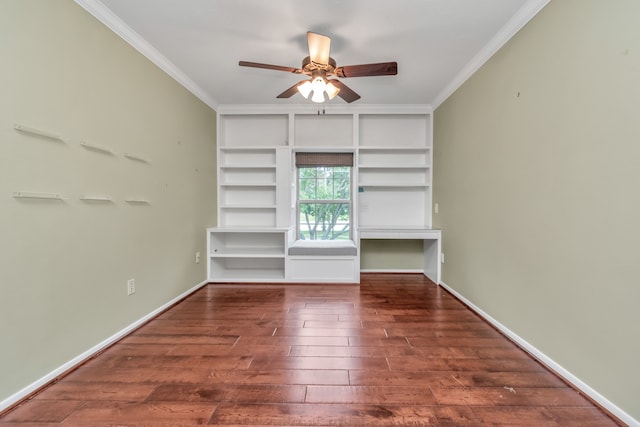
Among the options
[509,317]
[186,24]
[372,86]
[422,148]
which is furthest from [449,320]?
[186,24]

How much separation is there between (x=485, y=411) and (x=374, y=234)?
7.21 feet

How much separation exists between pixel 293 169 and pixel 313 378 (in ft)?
9.20

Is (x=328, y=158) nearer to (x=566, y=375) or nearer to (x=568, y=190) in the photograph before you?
(x=568, y=190)

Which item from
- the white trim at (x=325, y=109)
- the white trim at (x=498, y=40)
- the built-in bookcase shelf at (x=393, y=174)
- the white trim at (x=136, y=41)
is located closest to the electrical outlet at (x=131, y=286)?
the white trim at (x=136, y=41)

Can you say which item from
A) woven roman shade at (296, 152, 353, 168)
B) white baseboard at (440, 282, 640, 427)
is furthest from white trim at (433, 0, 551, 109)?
white baseboard at (440, 282, 640, 427)

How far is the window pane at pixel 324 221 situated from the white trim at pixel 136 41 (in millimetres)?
2094

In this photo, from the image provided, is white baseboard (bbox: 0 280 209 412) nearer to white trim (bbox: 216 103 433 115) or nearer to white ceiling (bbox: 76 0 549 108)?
white ceiling (bbox: 76 0 549 108)

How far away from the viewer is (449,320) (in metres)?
2.37

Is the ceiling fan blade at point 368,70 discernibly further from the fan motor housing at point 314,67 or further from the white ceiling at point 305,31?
the white ceiling at point 305,31

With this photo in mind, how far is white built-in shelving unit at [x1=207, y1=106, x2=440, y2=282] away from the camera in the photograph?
371 centimetres

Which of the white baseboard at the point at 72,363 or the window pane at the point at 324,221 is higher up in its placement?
the window pane at the point at 324,221

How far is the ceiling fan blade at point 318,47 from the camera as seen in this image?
1859 millimetres

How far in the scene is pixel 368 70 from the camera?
2094 mm

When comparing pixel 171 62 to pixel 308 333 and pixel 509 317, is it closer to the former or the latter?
pixel 308 333
